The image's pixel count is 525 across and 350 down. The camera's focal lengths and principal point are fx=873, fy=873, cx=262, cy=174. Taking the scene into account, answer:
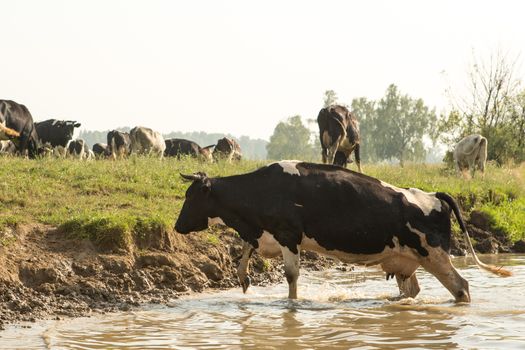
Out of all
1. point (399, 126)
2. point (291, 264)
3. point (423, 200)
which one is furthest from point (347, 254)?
point (399, 126)

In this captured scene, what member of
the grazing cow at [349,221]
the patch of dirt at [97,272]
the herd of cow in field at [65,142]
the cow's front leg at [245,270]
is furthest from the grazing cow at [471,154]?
the cow's front leg at [245,270]

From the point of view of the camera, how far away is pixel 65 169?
15.3m

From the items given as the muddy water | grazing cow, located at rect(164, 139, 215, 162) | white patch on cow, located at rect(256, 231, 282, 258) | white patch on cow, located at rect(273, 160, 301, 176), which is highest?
grazing cow, located at rect(164, 139, 215, 162)

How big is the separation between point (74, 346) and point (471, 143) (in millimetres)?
18850

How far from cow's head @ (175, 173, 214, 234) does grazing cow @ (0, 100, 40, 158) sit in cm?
1151

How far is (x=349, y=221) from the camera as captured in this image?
417 inches

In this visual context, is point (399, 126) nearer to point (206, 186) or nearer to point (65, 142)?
point (65, 142)

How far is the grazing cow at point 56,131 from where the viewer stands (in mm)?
27719

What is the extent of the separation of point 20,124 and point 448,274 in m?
14.9

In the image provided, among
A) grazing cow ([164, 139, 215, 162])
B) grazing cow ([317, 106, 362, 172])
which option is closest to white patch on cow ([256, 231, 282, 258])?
grazing cow ([317, 106, 362, 172])

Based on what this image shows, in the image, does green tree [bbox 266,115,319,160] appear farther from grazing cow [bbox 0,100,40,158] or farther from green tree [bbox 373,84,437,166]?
grazing cow [bbox 0,100,40,158]

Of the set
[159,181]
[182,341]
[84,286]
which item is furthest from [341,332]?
[159,181]

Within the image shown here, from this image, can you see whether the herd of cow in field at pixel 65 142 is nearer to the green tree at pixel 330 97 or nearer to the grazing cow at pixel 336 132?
the grazing cow at pixel 336 132

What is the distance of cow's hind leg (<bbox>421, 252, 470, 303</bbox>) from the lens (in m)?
10.5
